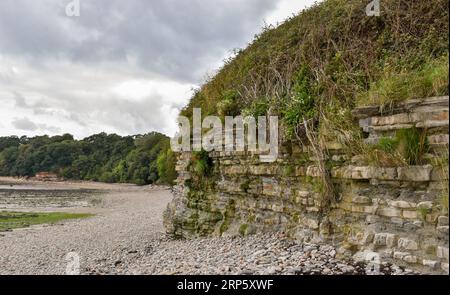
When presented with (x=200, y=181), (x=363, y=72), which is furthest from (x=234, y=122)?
(x=363, y=72)

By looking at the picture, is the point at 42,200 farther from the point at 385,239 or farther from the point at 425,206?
the point at 425,206

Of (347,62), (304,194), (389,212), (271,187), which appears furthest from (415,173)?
(347,62)

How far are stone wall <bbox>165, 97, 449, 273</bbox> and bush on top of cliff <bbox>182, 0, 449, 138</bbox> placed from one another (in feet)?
1.67

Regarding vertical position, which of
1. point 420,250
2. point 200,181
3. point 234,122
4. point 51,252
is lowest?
point 51,252

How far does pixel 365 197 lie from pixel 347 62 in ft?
12.7

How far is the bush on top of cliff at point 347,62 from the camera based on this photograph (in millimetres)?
7312

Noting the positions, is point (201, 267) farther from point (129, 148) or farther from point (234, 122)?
point (129, 148)

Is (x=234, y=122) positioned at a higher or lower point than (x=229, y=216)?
higher

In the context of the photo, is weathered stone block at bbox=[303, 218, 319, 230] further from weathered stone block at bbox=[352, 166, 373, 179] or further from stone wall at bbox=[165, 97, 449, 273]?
weathered stone block at bbox=[352, 166, 373, 179]

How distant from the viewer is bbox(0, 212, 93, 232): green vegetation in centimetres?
2697

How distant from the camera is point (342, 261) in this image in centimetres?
688

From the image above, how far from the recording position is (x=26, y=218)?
3047 centimetres

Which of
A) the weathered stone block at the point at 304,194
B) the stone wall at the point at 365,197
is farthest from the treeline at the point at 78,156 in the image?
the weathered stone block at the point at 304,194
